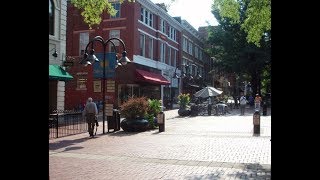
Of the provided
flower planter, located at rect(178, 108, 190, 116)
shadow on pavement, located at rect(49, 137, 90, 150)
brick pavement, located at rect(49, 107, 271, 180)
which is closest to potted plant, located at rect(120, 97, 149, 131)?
brick pavement, located at rect(49, 107, 271, 180)

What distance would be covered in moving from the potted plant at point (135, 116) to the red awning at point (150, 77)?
15.6 metres

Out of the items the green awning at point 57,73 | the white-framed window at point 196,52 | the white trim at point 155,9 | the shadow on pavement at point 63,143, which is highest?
the white trim at point 155,9

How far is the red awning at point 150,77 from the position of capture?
109 ft

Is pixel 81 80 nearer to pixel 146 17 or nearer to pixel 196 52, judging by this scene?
pixel 146 17

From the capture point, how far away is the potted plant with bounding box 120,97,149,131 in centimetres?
1714

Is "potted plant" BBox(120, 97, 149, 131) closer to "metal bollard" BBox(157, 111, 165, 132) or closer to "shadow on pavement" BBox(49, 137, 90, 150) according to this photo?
"metal bollard" BBox(157, 111, 165, 132)

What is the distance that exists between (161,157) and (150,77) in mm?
25628

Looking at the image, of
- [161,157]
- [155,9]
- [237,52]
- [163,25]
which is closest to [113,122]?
[161,157]

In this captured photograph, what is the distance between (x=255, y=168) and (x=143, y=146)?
4.74 meters

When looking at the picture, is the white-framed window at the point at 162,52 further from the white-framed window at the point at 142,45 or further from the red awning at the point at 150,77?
the white-framed window at the point at 142,45

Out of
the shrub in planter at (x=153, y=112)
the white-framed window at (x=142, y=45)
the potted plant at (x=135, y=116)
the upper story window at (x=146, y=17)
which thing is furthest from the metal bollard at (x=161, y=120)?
the upper story window at (x=146, y=17)

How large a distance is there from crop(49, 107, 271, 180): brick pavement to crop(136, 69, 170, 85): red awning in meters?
18.4
